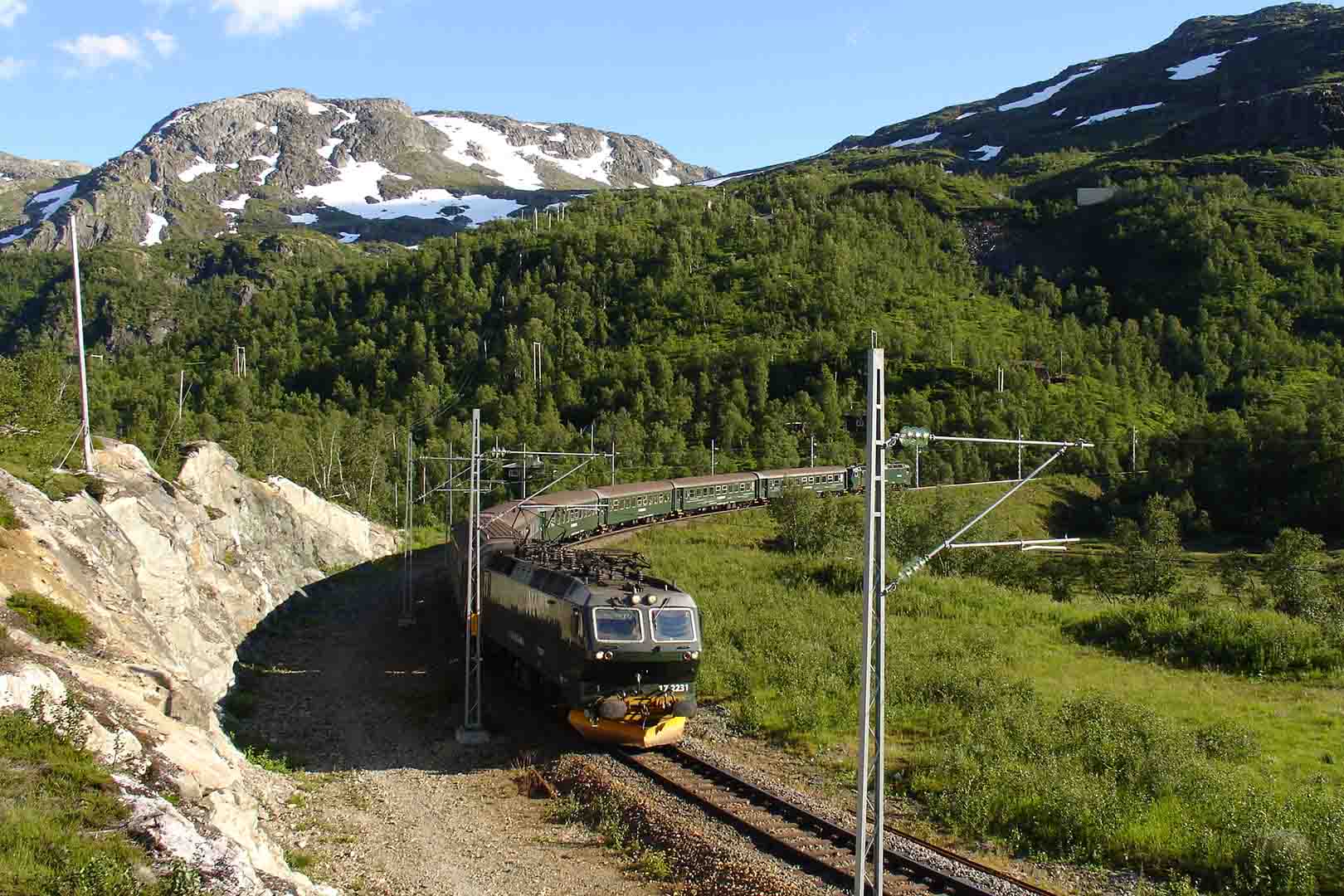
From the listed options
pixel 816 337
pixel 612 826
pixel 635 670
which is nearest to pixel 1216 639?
pixel 635 670

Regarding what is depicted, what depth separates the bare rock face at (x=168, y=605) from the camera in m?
12.1

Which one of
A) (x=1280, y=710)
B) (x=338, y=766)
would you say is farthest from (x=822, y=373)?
(x=338, y=766)

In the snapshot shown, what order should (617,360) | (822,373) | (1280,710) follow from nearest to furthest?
(1280,710), (822,373), (617,360)

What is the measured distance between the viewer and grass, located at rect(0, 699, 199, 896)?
8039 mm

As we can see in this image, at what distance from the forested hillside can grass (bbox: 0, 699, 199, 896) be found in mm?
53485

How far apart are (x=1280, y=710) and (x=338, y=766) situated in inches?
815

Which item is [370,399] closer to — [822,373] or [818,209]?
[822,373]

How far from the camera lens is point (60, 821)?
9.33 meters

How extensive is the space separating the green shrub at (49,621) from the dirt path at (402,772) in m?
4.24

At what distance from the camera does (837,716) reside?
20938 mm

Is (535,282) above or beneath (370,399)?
above

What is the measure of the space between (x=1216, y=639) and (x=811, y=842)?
19.2 metres

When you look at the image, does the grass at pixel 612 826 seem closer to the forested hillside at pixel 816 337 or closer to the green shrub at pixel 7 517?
the green shrub at pixel 7 517

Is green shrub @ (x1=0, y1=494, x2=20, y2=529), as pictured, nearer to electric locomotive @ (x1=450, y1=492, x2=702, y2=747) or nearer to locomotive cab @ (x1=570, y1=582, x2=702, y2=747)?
electric locomotive @ (x1=450, y1=492, x2=702, y2=747)
